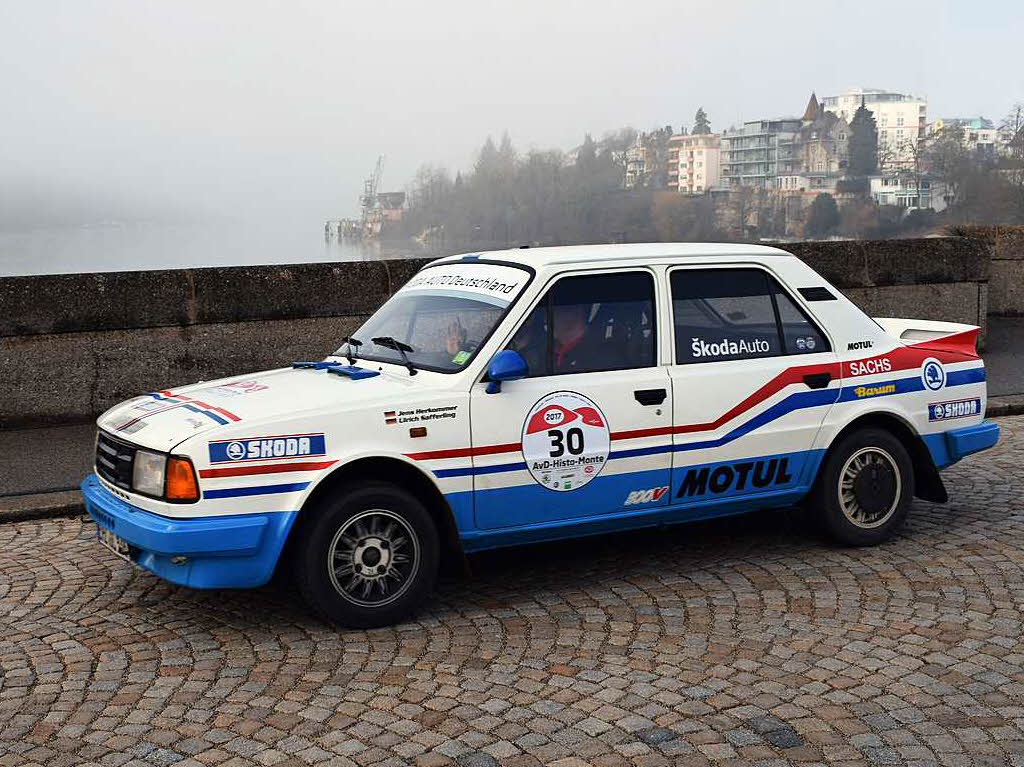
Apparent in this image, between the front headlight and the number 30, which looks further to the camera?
the number 30

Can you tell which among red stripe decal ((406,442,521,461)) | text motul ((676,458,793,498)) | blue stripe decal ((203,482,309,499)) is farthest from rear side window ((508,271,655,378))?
blue stripe decal ((203,482,309,499))

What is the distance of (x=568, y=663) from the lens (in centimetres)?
511

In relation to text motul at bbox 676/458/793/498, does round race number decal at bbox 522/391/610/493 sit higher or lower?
higher

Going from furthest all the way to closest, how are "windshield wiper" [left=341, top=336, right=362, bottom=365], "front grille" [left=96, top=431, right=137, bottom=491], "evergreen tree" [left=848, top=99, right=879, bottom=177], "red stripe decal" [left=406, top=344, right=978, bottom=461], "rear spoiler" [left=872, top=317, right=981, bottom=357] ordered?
"evergreen tree" [left=848, top=99, right=879, bottom=177] < "rear spoiler" [left=872, top=317, right=981, bottom=357] < "windshield wiper" [left=341, top=336, right=362, bottom=365] < "red stripe decal" [left=406, top=344, right=978, bottom=461] < "front grille" [left=96, top=431, right=137, bottom=491]

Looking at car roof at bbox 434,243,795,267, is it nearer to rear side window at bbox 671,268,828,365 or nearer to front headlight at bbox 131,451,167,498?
rear side window at bbox 671,268,828,365

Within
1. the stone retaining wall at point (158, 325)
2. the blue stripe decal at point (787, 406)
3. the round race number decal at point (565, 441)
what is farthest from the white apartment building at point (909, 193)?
the round race number decal at point (565, 441)

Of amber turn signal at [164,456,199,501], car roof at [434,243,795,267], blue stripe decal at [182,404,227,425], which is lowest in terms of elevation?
amber turn signal at [164,456,199,501]

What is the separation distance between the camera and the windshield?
6027mm

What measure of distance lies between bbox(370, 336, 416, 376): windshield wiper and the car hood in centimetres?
6

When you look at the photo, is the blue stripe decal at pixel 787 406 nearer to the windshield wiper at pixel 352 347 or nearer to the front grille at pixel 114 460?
the windshield wiper at pixel 352 347

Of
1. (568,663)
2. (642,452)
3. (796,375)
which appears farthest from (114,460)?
(796,375)

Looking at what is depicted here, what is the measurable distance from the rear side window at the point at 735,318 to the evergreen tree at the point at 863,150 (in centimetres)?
14125

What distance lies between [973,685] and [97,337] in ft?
28.1

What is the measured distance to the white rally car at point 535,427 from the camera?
213 inches
